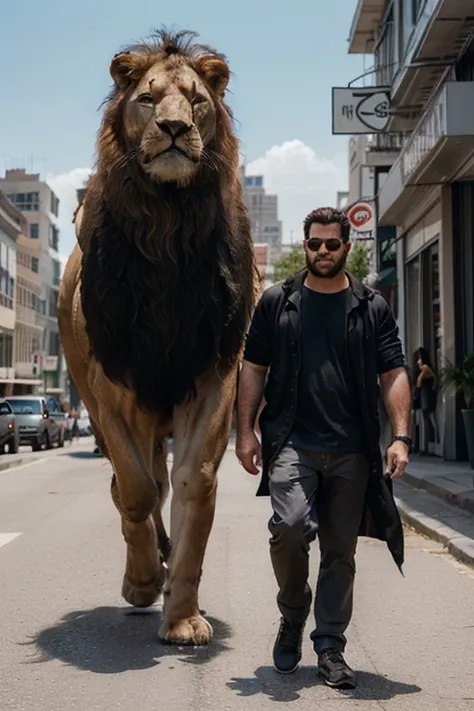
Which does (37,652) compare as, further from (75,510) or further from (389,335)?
(75,510)

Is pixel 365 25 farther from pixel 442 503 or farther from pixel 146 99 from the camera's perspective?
pixel 146 99

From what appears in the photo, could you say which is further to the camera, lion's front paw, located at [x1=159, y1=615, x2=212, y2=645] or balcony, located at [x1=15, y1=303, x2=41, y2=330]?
balcony, located at [x1=15, y1=303, x2=41, y2=330]

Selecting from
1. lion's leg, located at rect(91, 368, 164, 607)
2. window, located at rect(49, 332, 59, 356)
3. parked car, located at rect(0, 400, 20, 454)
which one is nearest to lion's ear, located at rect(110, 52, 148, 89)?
lion's leg, located at rect(91, 368, 164, 607)

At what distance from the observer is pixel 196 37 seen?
5.71m

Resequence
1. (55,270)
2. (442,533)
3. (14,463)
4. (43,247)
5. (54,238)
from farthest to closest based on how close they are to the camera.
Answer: (54,238) < (55,270) < (43,247) < (14,463) < (442,533)

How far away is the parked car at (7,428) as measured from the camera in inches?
1136

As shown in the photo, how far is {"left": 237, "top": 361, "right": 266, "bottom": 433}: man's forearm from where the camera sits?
5211 millimetres

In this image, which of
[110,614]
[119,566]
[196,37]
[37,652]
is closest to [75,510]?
[119,566]

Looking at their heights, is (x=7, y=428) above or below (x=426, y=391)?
below

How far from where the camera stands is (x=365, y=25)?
29391 mm

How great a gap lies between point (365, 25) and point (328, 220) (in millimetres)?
25752

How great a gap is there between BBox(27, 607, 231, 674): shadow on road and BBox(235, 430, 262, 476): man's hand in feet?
3.23

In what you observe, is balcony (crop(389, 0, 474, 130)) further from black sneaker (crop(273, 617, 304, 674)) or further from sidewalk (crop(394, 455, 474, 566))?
black sneaker (crop(273, 617, 304, 674))

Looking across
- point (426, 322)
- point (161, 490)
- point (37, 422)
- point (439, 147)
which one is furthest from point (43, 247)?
point (161, 490)
